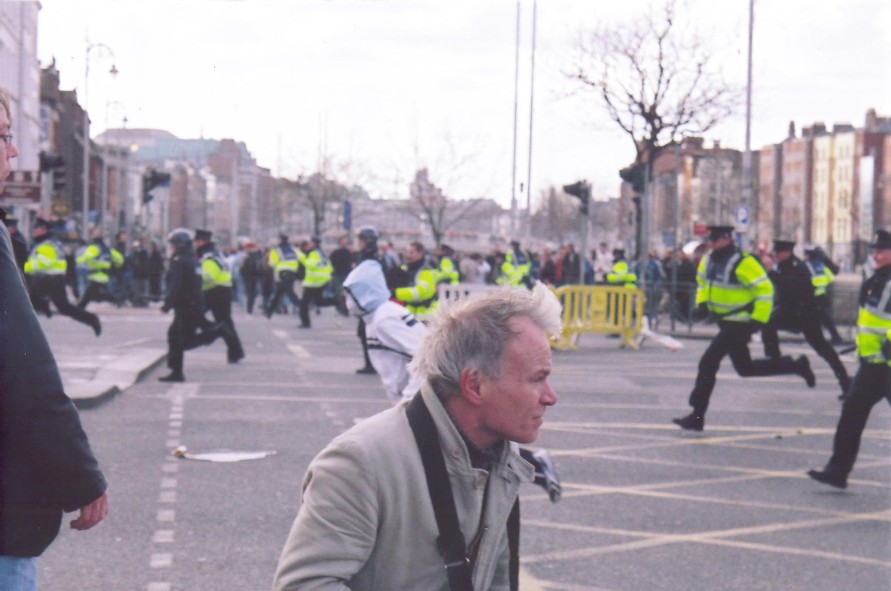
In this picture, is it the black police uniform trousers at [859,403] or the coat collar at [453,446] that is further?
the black police uniform trousers at [859,403]

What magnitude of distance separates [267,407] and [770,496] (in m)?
6.03

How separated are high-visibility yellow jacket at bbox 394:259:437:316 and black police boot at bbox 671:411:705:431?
5669 millimetres

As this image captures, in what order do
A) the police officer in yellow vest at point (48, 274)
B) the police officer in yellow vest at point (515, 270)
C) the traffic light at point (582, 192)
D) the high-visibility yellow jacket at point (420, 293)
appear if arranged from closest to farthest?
the high-visibility yellow jacket at point (420, 293)
the police officer in yellow vest at point (48, 274)
the traffic light at point (582, 192)
the police officer in yellow vest at point (515, 270)

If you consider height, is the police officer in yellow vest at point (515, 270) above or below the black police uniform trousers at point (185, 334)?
above

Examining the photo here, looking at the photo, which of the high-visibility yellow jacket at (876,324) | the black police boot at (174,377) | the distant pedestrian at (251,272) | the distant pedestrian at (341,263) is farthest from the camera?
the distant pedestrian at (251,272)

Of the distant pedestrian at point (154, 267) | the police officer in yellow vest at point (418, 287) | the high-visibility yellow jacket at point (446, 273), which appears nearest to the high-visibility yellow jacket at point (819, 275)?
A: the police officer in yellow vest at point (418, 287)

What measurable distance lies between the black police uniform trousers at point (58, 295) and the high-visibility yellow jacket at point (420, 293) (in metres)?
6.28

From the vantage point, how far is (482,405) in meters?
3.47

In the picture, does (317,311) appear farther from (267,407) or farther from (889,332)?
(889,332)

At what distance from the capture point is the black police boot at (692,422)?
13.2 meters

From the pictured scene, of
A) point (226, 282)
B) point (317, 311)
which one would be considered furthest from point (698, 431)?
point (317, 311)

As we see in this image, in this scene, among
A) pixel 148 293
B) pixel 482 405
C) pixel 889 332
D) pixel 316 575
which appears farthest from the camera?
pixel 148 293

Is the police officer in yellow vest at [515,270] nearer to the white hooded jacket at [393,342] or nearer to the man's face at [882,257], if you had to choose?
the white hooded jacket at [393,342]

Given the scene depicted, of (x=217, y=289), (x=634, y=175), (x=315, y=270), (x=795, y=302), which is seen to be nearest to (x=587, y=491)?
(x=795, y=302)
